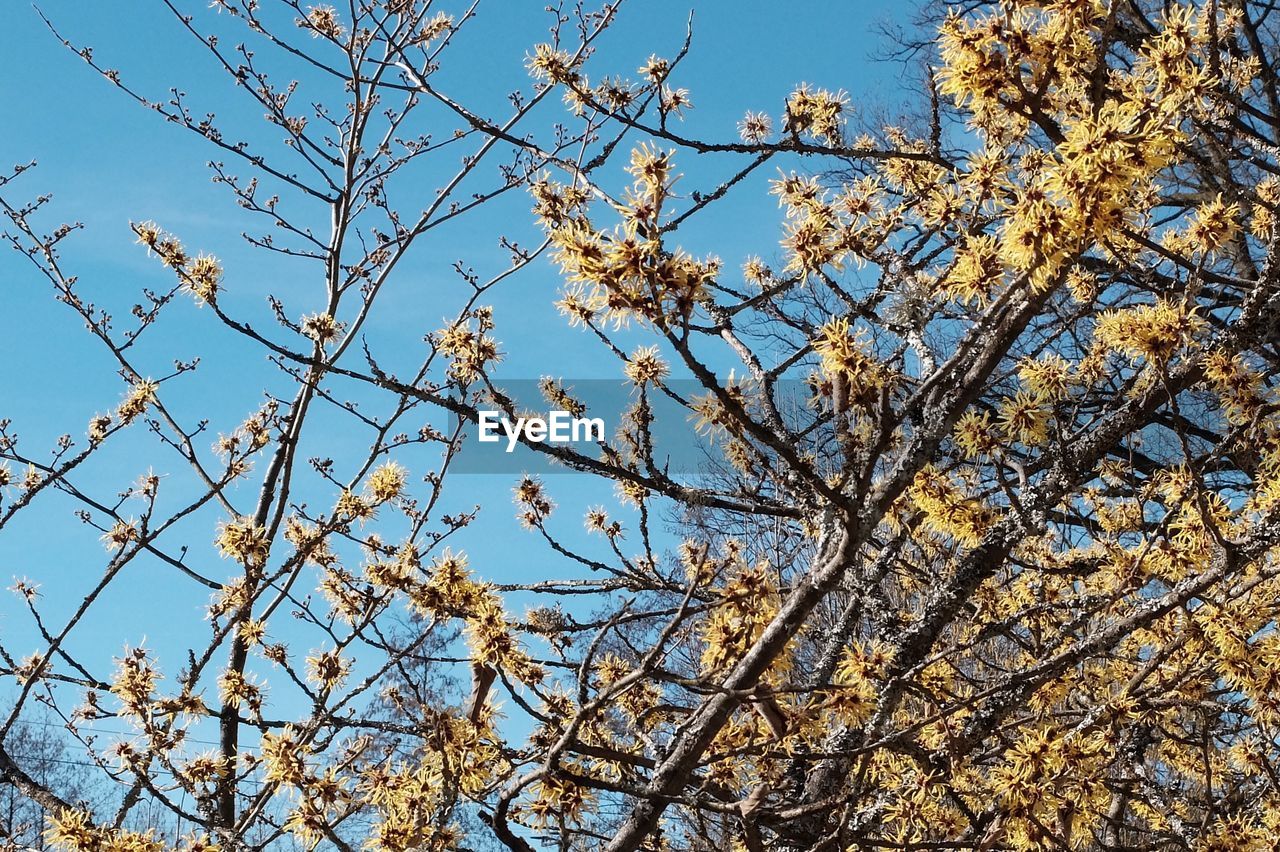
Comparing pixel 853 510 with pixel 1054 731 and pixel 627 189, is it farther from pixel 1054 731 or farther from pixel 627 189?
pixel 1054 731

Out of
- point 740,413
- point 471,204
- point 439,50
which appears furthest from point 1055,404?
point 439,50

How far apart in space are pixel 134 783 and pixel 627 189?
10.5ft

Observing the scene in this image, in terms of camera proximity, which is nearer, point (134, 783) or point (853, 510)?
point (853, 510)

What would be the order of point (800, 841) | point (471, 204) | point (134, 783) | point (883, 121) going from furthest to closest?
1. point (883, 121)
2. point (471, 204)
3. point (134, 783)
4. point (800, 841)

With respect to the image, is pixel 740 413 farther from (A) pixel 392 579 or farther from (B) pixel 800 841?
(B) pixel 800 841

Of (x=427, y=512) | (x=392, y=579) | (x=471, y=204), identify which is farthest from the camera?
(x=471, y=204)

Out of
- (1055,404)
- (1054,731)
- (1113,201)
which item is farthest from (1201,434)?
(1113,201)

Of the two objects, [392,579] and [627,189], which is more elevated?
[627,189]

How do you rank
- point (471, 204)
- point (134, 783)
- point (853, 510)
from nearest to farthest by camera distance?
1. point (853, 510)
2. point (134, 783)
3. point (471, 204)

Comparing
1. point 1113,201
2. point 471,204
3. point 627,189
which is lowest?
point 627,189

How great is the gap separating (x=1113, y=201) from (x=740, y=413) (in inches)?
39.4

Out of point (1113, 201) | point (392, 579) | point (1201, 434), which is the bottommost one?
point (392, 579)

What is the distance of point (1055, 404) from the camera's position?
4.23m

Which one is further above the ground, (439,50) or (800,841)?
(439,50)
